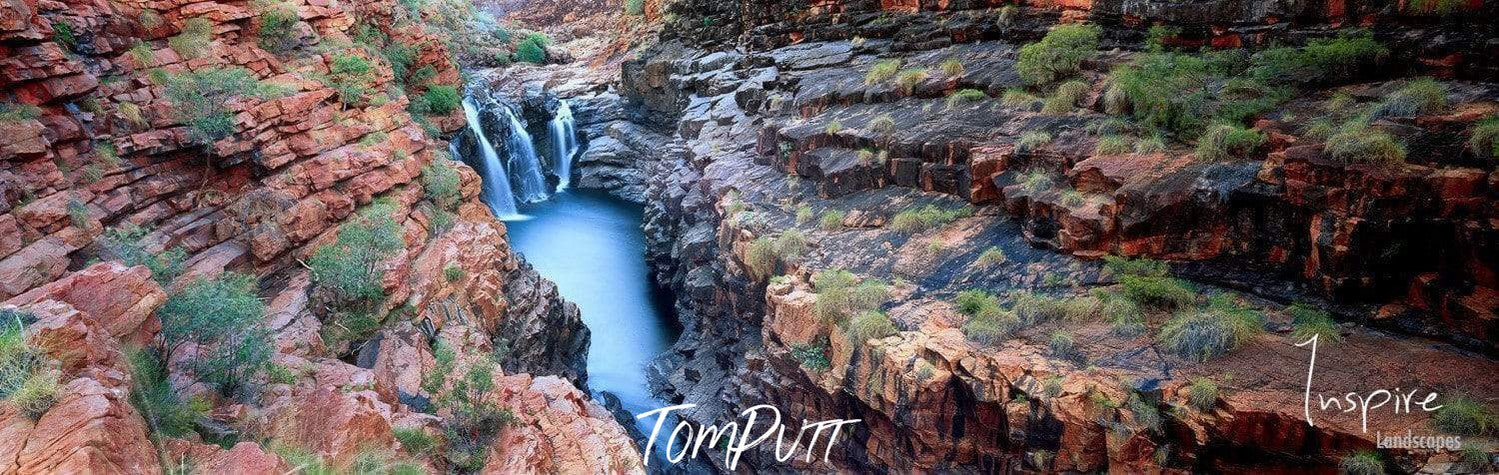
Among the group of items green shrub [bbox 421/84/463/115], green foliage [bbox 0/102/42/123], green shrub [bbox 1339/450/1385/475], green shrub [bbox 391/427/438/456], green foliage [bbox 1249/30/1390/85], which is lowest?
green shrub [bbox 1339/450/1385/475]

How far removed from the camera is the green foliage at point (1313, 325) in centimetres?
1018

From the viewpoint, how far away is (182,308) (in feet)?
36.4

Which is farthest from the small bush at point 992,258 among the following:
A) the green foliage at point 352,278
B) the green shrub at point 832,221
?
the green foliage at point 352,278

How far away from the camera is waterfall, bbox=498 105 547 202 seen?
32.0 meters

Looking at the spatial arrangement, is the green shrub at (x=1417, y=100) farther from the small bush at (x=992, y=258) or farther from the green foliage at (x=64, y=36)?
the green foliage at (x=64, y=36)

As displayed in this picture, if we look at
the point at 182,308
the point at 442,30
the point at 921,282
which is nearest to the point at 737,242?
the point at 921,282

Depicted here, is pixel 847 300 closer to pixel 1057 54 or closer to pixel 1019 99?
pixel 1019 99

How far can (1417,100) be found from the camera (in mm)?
11469

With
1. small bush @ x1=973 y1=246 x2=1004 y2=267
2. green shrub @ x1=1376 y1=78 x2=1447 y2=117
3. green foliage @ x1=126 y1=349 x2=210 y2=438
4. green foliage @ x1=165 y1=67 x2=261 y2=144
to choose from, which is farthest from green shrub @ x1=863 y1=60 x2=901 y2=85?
green foliage @ x1=126 y1=349 x2=210 y2=438

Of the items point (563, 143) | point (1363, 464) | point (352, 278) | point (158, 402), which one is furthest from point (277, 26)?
point (1363, 464)

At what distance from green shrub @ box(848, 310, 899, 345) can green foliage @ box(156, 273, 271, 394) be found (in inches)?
311

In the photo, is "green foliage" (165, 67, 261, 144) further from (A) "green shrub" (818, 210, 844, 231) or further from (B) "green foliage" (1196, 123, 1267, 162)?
(B) "green foliage" (1196, 123, 1267, 162)

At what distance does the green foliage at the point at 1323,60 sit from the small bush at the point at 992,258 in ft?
17.3

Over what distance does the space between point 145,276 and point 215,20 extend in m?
9.56
